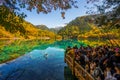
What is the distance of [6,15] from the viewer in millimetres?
6066

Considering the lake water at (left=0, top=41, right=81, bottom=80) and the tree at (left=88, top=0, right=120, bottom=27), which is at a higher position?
the tree at (left=88, top=0, right=120, bottom=27)

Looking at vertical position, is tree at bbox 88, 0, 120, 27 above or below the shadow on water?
above

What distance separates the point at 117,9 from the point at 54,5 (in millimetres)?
6328

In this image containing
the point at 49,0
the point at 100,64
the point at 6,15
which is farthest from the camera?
the point at 100,64

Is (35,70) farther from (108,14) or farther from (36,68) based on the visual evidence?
(108,14)

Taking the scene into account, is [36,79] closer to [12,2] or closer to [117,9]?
[117,9]

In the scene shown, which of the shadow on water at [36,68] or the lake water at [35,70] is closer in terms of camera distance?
the lake water at [35,70]

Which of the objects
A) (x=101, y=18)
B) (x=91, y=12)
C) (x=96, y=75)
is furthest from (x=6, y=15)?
(x=91, y=12)

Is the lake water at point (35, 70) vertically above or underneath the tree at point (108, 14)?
underneath

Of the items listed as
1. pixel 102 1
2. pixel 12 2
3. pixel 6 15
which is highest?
pixel 102 1

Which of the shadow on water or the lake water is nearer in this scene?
the lake water

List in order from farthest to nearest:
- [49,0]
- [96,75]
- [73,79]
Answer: [73,79], [96,75], [49,0]

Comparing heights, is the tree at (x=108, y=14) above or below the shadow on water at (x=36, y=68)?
above

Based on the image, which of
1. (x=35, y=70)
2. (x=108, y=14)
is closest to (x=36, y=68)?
(x=35, y=70)
